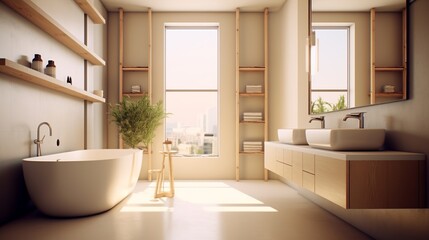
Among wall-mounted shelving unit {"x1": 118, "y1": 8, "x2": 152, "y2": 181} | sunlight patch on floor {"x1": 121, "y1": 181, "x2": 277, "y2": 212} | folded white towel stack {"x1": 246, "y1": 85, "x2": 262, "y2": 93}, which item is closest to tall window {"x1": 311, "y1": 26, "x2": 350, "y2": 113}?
sunlight patch on floor {"x1": 121, "y1": 181, "x2": 277, "y2": 212}

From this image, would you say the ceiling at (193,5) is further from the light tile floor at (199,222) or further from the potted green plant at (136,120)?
the light tile floor at (199,222)

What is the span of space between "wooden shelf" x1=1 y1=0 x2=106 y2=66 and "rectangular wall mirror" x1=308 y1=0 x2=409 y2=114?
2.86m

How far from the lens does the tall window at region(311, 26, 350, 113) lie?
2.83 meters

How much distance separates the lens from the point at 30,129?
3.01m

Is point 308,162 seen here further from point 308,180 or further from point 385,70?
point 385,70

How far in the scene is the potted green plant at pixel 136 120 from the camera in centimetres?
456

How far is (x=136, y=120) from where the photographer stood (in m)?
4.55

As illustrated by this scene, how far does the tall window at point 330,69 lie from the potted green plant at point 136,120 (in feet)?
8.15

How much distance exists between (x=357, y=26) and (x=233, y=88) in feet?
9.14

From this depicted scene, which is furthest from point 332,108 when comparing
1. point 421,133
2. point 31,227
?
point 31,227

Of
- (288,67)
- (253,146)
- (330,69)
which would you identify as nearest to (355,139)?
(330,69)

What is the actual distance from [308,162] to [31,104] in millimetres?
2812

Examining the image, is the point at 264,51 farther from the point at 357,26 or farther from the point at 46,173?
the point at 46,173

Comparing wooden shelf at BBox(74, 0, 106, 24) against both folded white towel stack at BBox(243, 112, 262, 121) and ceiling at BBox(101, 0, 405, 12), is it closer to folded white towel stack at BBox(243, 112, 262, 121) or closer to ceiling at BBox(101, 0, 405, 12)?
ceiling at BBox(101, 0, 405, 12)
